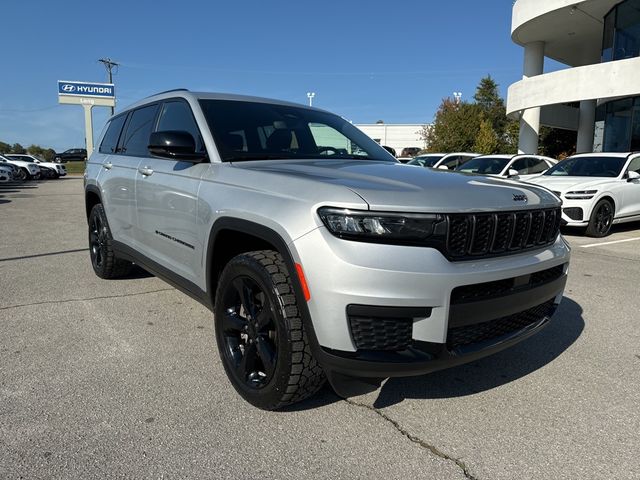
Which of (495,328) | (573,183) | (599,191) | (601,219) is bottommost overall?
(601,219)

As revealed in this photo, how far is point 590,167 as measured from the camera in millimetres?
10016

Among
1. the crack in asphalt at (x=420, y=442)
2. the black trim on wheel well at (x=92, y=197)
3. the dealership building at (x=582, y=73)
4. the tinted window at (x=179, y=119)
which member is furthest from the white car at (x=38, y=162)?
the crack in asphalt at (x=420, y=442)

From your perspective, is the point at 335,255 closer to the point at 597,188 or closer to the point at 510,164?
the point at 597,188

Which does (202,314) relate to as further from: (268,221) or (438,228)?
(438,228)

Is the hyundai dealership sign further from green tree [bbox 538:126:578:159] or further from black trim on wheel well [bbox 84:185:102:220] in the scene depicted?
black trim on wheel well [bbox 84:185:102:220]

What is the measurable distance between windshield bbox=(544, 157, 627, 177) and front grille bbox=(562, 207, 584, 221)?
4.59 ft

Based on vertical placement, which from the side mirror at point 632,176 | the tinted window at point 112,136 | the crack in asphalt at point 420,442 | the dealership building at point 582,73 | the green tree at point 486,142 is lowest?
the crack in asphalt at point 420,442

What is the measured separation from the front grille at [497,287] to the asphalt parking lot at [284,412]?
27.6 inches

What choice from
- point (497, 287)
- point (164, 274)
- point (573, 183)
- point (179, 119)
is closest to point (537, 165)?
point (573, 183)

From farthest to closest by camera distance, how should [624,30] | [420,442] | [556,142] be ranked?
[556,142] → [624,30] → [420,442]

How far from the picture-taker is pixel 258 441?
2.41 meters

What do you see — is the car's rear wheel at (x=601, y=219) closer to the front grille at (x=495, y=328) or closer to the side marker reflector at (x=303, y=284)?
the front grille at (x=495, y=328)

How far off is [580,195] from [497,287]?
7.42 meters

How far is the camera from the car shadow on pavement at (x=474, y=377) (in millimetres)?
2855
